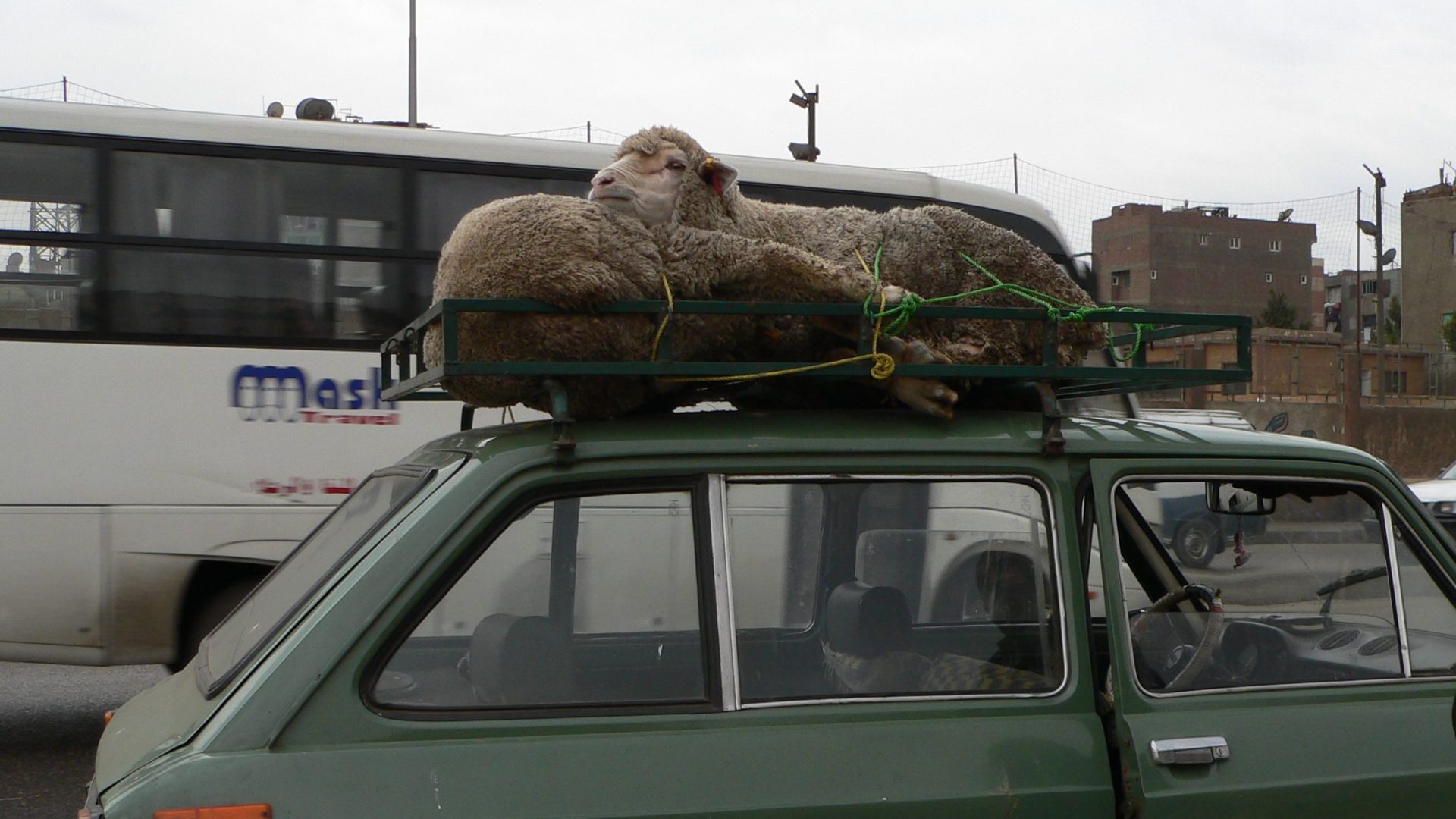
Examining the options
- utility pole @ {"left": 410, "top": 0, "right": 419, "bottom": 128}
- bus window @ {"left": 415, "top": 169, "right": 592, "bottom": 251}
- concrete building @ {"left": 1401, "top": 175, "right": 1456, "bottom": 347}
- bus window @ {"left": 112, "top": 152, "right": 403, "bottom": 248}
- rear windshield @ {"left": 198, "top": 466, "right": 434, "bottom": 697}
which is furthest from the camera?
concrete building @ {"left": 1401, "top": 175, "right": 1456, "bottom": 347}

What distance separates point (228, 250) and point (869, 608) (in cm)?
492

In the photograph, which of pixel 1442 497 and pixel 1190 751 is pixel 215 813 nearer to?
pixel 1190 751

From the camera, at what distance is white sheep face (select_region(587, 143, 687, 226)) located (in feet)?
8.91

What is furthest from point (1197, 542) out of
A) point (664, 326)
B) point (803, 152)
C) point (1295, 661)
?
point (803, 152)

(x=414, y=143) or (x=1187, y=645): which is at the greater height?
(x=414, y=143)

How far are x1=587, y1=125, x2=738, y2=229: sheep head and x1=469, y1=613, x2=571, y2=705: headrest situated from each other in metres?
0.89

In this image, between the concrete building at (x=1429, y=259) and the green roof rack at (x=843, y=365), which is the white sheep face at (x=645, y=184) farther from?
the concrete building at (x=1429, y=259)

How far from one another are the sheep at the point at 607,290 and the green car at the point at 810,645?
4.3 inches

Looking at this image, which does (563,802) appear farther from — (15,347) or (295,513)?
(15,347)

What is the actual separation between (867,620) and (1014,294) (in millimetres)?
883

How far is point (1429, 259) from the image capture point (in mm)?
52656

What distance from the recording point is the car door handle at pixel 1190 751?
7.65 feet

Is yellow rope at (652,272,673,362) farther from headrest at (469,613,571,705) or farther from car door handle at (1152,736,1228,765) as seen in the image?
car door handle at (1152,736,1228,765)

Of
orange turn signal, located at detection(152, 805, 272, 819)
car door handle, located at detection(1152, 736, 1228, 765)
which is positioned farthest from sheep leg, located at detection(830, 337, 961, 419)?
orange turn signal, located at detection(152, 805, 272, 819)
